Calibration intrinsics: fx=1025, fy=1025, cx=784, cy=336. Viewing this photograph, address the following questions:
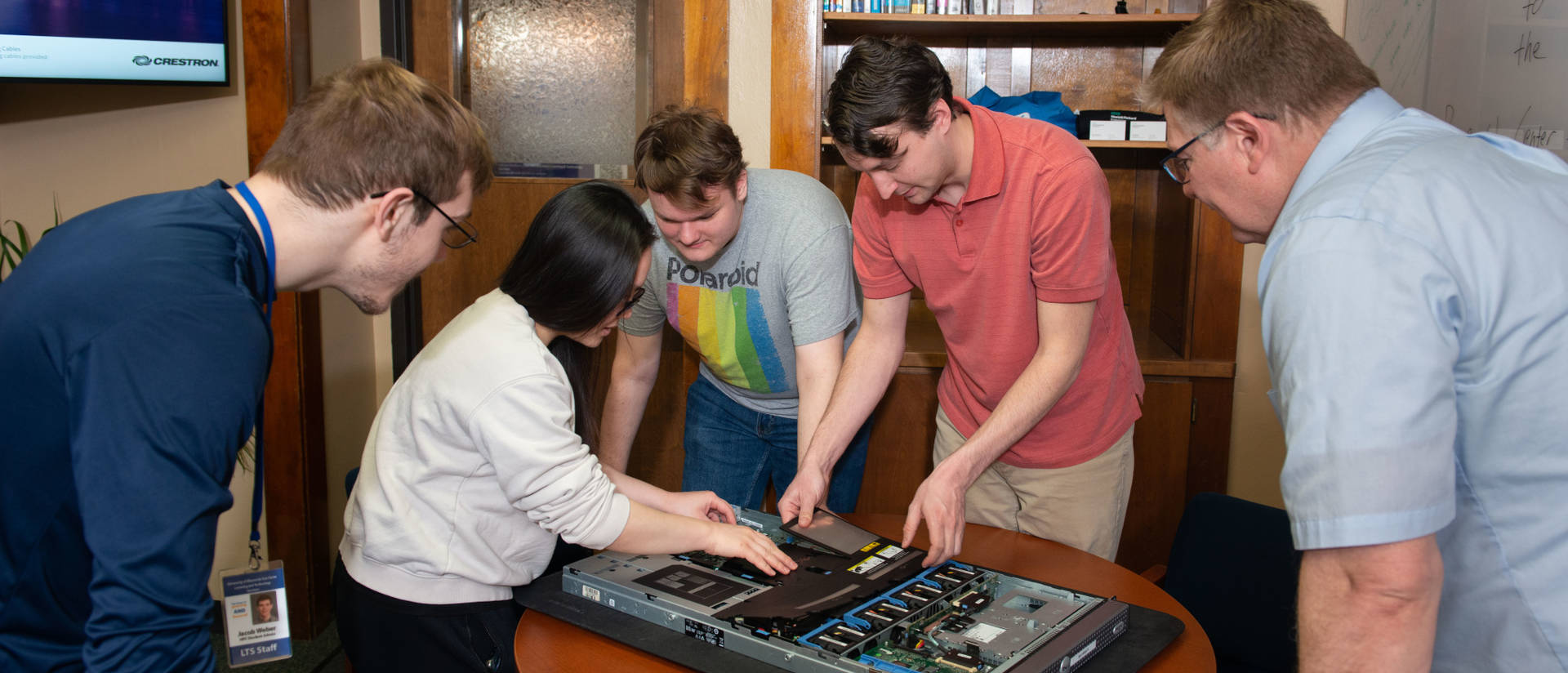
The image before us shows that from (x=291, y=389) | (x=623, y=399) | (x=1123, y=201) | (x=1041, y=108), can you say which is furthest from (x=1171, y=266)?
(x=291, y=389)

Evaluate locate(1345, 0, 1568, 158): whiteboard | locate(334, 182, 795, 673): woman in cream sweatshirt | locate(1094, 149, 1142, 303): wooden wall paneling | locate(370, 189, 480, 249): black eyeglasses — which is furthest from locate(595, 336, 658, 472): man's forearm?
locate(1094, 149, 1142, 303): wooden wall paneling

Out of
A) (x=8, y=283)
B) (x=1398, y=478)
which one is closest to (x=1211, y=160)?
(x=1398, y=478)

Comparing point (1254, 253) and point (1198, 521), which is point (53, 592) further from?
point (1254, 253)

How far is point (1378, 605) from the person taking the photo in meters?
0.86

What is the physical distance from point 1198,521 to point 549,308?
1.28 m

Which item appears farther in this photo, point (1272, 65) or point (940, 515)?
point (940, 515)

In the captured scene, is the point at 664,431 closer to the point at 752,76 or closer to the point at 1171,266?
the point at 752,76

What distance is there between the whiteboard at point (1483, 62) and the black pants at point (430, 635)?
179 cm

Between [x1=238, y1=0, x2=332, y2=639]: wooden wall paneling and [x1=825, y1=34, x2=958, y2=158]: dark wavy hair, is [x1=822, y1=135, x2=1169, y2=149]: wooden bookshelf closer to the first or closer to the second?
[x1=825, y1=34, x2=958, y2=158]: dark wavy hair

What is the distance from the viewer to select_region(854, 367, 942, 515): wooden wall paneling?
2.85 metres

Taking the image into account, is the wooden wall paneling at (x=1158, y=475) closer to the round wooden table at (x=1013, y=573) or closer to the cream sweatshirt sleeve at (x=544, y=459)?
the round wooden table at (x=1013, y=573)

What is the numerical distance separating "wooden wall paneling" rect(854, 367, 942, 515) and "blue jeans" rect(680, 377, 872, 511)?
2.11 feet

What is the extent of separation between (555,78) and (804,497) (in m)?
1.85

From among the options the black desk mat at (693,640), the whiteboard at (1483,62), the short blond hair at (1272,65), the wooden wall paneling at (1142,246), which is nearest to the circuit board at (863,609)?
the black desk mat at (693,640)
